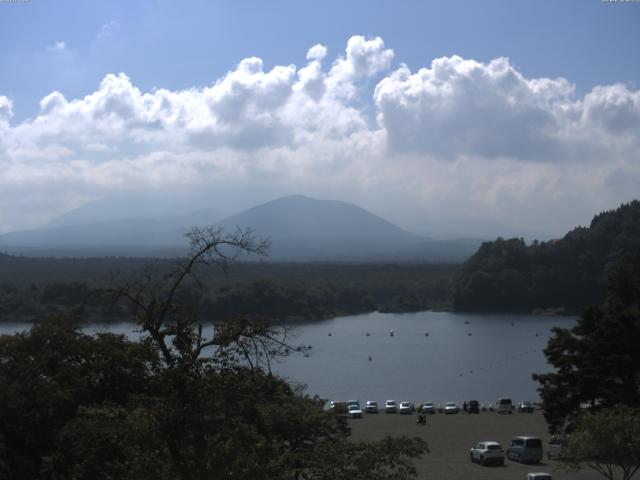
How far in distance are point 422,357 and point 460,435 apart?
65.6 feet

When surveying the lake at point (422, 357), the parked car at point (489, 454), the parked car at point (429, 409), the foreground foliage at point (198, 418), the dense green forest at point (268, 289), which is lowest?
the lake at point (422, 357)

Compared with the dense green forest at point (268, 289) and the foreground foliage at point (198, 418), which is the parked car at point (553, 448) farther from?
the dense green forest at point (268, 289)

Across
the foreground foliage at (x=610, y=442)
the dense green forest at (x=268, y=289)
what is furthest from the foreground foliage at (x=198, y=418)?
the dense green forest at (x=268, y=289)

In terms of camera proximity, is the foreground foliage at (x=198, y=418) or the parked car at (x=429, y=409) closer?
the foreground foliage at (x=198, y=418)

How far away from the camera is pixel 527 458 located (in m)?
12.4

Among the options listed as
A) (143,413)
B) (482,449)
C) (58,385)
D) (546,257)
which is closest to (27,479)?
(58,385)

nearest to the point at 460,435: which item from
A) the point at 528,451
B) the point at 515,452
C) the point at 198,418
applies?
the point at 515,452

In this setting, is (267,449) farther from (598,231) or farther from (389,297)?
(389,297)

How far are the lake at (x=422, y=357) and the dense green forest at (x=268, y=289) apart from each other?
207 cm

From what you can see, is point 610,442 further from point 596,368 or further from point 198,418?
point 198,418

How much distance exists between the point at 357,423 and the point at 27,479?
39.4ft

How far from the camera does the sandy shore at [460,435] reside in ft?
37.8

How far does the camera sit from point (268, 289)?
47.1 metres

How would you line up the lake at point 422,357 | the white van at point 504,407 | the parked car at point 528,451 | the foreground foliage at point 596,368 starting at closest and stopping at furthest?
the foreground foliage at point 596,368 < the parked car at point 528,451 < the white van at point 504,407 < the lake at point 422,357
